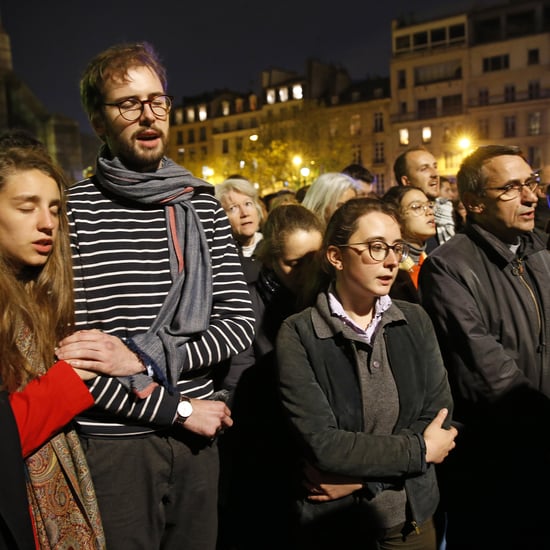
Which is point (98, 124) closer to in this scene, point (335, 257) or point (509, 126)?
point (335, 257)

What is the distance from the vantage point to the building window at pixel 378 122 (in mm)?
52500

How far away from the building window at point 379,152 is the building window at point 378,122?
131cm

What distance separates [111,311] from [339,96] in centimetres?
6030

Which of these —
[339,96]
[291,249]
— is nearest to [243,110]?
[339,96]

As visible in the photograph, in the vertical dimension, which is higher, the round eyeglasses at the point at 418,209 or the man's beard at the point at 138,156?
the man's beard at the point at 138,156

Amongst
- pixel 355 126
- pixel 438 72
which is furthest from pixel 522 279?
pixel 355 126

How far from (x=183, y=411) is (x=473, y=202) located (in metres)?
2.27

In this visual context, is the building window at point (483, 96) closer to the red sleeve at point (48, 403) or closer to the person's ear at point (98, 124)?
the person's ear at point (98, 124)

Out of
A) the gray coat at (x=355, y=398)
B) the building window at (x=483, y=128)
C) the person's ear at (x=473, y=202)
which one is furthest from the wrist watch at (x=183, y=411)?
the building window at (x=483, y=128)

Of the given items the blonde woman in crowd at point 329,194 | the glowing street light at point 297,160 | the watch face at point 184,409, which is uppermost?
the glowing street light at point 297,160

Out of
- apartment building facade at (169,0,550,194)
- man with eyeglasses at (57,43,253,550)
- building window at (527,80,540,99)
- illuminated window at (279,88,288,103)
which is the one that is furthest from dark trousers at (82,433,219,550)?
illuminated window at (279,88,288,103)

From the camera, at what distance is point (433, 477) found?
2.58 m

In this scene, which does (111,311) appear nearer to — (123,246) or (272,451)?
(123,246)

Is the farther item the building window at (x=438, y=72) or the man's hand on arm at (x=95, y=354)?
the building window at (x=438, y=72)
